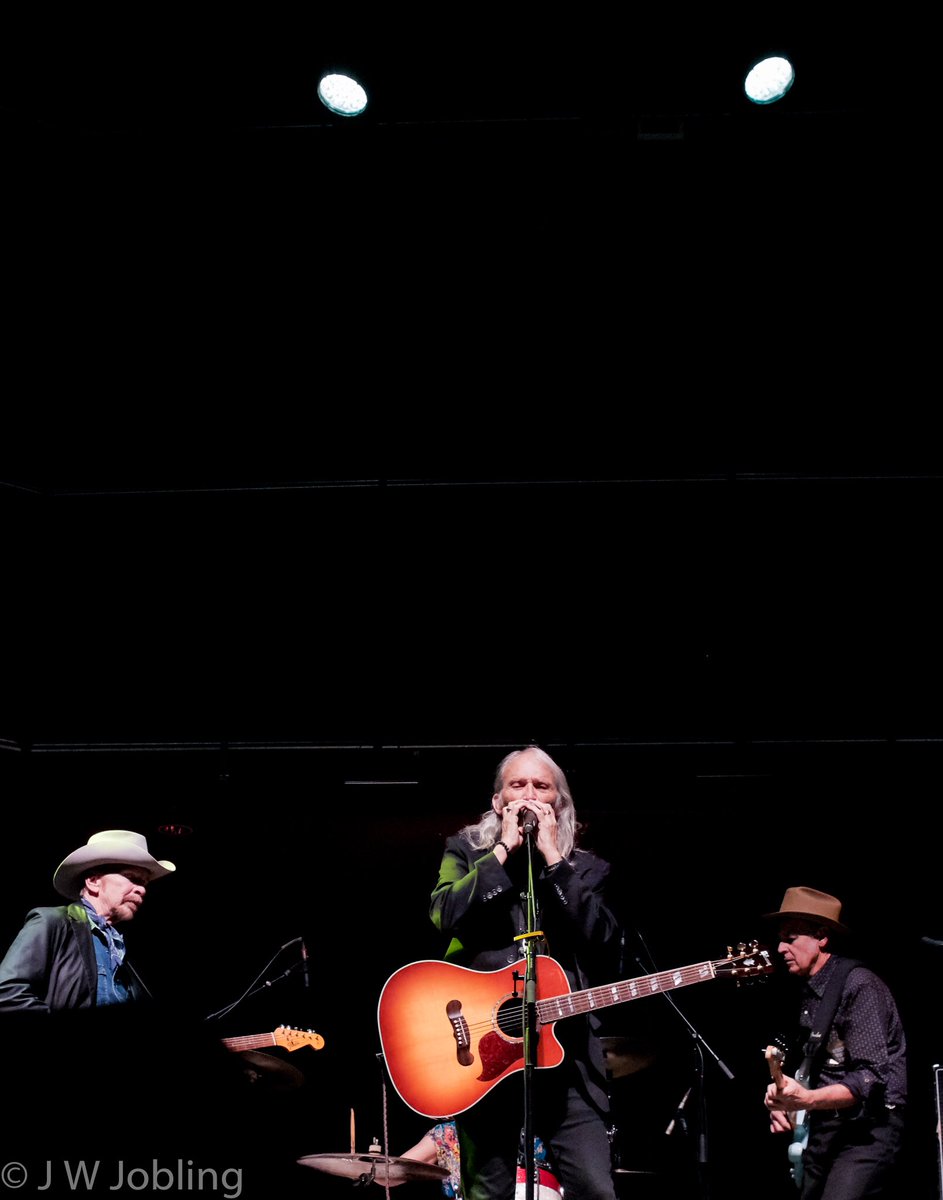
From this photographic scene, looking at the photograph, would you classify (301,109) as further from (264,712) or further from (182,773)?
(182,773)

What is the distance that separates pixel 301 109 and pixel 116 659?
11.7ft

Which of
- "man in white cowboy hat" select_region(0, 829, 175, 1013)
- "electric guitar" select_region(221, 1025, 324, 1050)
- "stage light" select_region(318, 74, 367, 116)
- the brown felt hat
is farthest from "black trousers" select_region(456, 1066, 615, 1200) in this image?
"stage light" select_region(318, 74, 367, 116)

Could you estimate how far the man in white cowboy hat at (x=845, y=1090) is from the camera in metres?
4.55

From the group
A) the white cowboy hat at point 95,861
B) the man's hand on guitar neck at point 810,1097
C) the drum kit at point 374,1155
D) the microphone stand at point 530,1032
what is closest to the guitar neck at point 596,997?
the drum kit at point 374,1155

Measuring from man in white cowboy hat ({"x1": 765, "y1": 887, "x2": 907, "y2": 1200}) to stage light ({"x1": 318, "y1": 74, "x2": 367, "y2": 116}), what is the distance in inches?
181

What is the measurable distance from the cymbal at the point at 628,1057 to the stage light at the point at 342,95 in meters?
4.48

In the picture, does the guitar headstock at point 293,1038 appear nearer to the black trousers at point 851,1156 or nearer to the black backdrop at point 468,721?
the black backdrop at point 468,721

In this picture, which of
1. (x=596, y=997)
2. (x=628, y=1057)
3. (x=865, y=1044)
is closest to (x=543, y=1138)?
(x=596, y=997)

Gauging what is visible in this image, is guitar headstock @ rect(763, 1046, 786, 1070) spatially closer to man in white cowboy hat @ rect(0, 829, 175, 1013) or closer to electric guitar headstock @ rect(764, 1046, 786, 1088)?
electric guitar headstock @ rect(764, 1046, 786, 1088)

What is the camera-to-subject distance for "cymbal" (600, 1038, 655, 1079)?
202 inches

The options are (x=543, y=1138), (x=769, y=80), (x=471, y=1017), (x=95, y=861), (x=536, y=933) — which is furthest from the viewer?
(x=95, y=861)

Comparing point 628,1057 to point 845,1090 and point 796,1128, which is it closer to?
point 796,1128

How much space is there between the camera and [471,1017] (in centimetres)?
351

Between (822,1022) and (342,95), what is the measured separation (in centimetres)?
475
